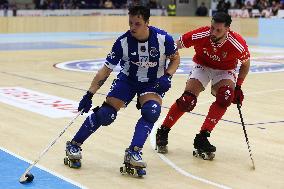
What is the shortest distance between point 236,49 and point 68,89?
22.0ft

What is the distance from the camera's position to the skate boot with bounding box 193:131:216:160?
7.58m

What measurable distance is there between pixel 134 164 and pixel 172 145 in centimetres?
171

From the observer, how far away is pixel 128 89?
23.5ft

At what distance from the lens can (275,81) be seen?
51.9 ft

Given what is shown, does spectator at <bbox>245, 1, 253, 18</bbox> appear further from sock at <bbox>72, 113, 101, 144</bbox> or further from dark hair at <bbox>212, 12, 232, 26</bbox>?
sock at <bbox>72, 113, 101, 144</bbox>

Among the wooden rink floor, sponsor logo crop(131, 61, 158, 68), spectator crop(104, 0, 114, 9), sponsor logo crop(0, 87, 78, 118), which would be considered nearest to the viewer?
the wooden rink floor

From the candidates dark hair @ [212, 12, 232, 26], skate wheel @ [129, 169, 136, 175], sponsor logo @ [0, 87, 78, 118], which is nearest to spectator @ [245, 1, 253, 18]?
sponsor logo @ [0, 87, 78, 118]

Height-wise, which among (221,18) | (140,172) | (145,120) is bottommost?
(140,172)

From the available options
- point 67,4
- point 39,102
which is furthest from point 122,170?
point 67,4

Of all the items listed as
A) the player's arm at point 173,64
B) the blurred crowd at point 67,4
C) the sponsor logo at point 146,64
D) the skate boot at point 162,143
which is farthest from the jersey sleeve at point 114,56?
the blurred crowd at point 67,4

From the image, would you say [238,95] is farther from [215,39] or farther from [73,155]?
[73,155]

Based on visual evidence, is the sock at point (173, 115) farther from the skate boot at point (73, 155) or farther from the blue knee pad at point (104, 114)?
the skate boot at point (73, 155)

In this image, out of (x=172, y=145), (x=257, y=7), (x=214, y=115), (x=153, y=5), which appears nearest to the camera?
(x=214, y=115)

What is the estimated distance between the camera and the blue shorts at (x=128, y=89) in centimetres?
710
